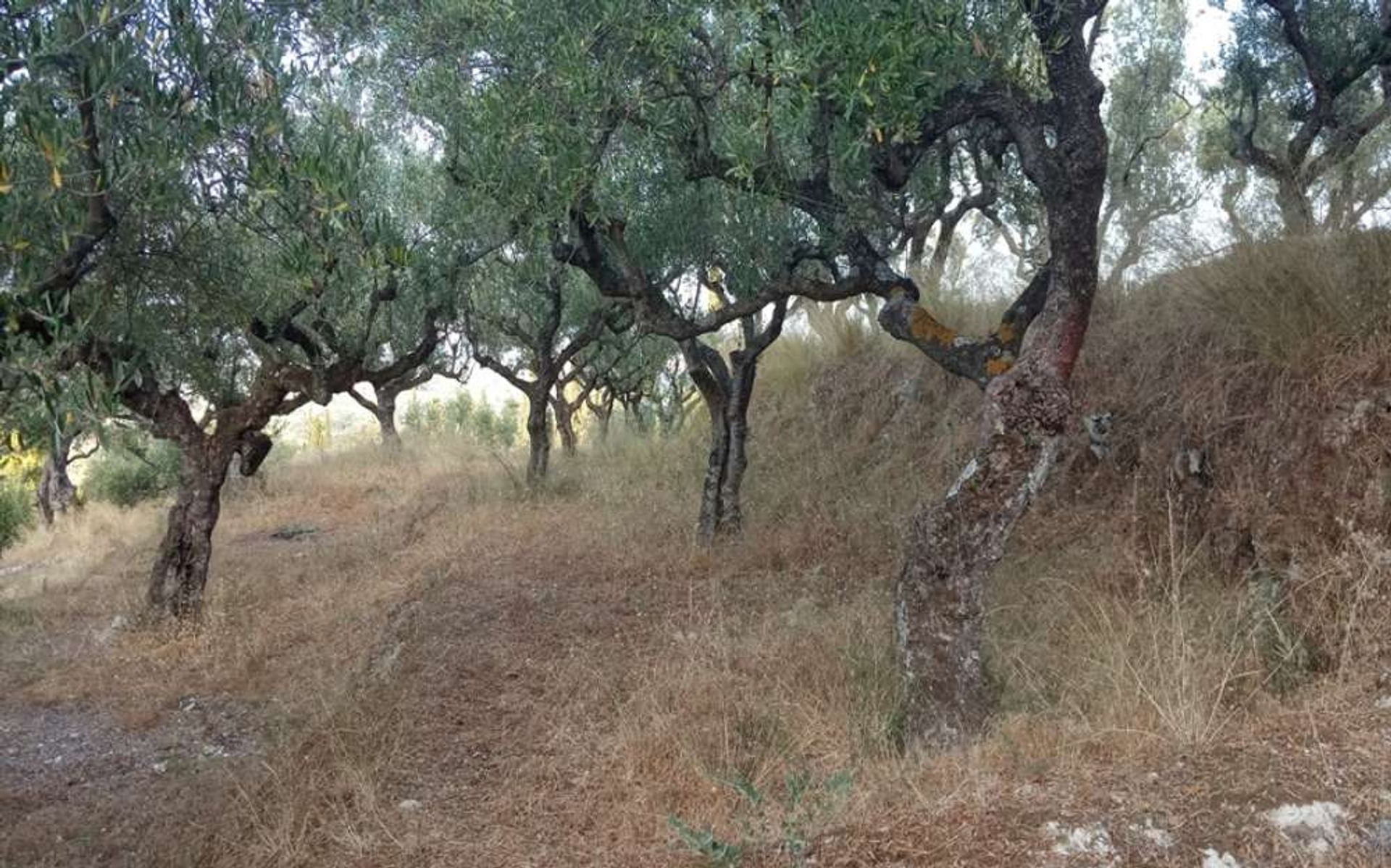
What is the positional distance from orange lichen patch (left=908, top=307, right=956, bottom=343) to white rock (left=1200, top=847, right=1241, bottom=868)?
380cm

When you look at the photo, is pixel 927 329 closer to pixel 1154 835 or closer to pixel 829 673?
pixel 829 673

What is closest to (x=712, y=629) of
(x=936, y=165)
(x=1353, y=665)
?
(x=1353, y=665)

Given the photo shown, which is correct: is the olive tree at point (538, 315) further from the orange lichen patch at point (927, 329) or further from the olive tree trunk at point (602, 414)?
the orange lichen patch at point (927, 329)

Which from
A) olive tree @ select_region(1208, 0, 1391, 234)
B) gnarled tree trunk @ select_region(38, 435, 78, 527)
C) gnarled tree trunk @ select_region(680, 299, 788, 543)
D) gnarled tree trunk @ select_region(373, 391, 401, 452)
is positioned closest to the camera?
olive tree @ select_region(1208, 0, 1391, 234)

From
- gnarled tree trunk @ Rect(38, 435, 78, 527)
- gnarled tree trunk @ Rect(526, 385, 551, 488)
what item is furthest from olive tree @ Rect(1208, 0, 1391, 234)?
gnarled tree trunk @ Rect(38, 435, 78, 527)

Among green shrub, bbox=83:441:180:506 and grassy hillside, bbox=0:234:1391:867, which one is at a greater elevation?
green shrub, bbox=83:441:180:506

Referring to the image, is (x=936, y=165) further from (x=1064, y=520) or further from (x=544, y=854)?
(x=544, y=854)

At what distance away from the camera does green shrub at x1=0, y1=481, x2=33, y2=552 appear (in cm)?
1677

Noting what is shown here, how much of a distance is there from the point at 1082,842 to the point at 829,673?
7.10 feet

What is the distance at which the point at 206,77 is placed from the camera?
411 cm

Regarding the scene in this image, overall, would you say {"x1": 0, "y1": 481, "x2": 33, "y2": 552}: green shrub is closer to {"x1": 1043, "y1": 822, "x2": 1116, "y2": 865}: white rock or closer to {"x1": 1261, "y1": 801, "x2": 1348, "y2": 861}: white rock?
{"x1": 1043, "y1": 822, "x2": 1116, "y2": 865}: white rock

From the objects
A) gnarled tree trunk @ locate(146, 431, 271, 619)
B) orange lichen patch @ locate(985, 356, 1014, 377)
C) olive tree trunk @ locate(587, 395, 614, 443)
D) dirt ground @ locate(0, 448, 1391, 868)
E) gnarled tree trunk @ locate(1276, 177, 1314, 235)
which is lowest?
dirt ground @ locate(0, 448, 1391, 868)

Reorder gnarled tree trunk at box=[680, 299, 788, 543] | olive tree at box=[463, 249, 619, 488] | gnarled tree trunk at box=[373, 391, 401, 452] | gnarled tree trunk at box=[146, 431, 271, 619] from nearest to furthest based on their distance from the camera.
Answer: gnarled tree trunk at box=[146, 431, 271, 619] < gnarled tree trunk at box=[680, 299, 788, 543] < olive tree at box=[463, 249, 619, 488] < gnarled tree trunk at box=[373, 391, 401, 452]

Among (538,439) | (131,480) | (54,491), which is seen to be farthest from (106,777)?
(131,480)
